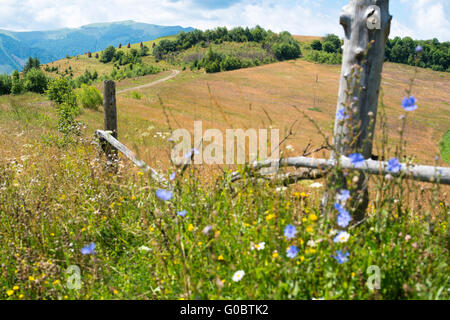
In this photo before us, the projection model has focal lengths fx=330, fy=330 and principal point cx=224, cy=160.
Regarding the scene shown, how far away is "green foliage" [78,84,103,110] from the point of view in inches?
891

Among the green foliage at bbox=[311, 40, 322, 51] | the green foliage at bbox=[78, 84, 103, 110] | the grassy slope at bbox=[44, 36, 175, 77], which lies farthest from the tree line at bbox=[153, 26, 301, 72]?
the green foliage at bbox=[78, 84, 103, 110]

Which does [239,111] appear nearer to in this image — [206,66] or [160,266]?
[160,266]

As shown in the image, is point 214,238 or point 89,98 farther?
point 89,98

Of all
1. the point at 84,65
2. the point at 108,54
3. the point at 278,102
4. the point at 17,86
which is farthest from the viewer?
the point at 108,54

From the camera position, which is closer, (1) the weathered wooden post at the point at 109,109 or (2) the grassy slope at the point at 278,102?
(1) the weathered wooden post at the point at 109,109

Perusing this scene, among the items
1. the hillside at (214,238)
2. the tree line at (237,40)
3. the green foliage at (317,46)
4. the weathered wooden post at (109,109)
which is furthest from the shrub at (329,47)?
the hillside at (214,238)

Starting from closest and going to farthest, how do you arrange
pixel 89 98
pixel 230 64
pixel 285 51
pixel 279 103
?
pixel 89 98 → pixel 279 103 → pixel 230 64 → pixel 285 51

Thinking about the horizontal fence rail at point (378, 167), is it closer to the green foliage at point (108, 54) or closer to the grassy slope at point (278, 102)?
the grassy slope at point (278, 102)

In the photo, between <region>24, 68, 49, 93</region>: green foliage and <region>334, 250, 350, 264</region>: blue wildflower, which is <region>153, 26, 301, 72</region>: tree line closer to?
<region>24, 68, 49, 93</region>: green foliage

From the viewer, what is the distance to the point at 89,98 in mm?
22734

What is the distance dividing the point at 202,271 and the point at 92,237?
4.88 feet

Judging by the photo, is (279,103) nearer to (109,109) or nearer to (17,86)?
(17,86)

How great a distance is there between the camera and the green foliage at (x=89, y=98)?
22625mm

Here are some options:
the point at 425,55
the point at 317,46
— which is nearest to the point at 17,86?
the point at 317,46
